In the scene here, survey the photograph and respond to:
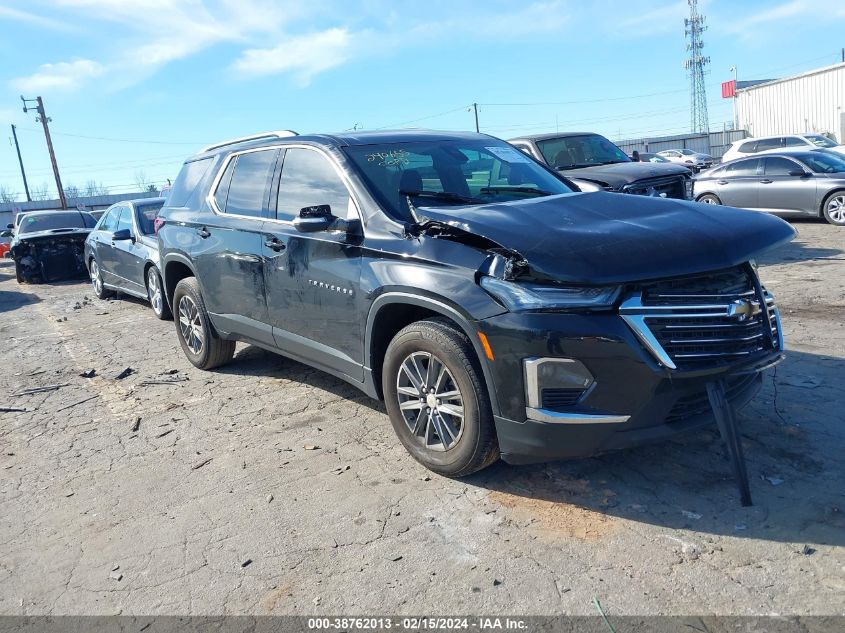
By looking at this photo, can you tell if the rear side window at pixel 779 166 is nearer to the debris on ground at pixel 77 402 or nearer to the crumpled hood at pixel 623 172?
the crumpled hood at pixel 623 172

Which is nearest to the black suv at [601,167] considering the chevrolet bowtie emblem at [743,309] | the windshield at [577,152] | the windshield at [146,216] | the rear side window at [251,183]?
the windshield at [577,152]

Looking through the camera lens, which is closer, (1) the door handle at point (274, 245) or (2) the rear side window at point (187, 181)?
(1) the door handle at point (274, 245)

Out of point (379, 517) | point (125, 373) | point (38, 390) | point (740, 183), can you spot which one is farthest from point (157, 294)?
point (740, 183)

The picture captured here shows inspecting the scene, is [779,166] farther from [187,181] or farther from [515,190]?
[187,181]

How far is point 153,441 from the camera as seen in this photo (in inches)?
195

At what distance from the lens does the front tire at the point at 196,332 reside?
6.26 metres

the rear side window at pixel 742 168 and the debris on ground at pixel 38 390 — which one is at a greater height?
the rear side window at pixel 742 168

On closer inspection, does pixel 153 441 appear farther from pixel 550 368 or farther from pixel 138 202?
pixel 138 202

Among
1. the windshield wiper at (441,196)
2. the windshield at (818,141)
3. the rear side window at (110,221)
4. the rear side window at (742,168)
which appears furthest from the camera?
the windshield at (818,141)

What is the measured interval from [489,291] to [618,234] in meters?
0.70

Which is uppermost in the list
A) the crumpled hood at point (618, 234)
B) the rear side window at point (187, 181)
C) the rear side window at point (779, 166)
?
the rear side window at point (187, 181)

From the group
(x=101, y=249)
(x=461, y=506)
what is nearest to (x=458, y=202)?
(x=461, y=506)

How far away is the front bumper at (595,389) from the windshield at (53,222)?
→ 14.1m

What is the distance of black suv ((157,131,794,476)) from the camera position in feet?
A: 10.6
